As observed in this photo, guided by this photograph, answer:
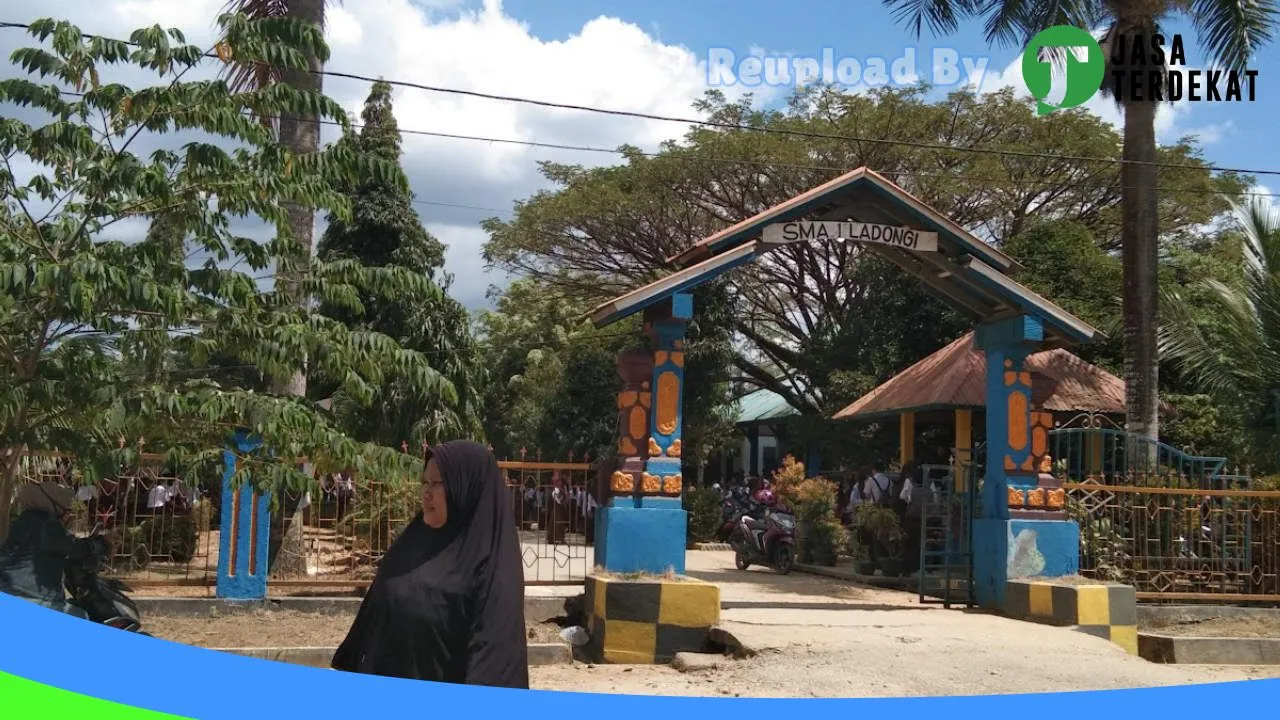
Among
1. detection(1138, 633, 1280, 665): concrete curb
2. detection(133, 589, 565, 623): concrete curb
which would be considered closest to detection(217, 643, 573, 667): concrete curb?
detection(133, 589, 565, 623): concrete curb

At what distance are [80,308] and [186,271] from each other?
0.78m

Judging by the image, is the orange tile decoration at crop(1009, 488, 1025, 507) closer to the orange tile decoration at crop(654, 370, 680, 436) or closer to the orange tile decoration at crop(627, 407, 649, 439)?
the orange tile decoration at crop(654, 370, 680, 436)

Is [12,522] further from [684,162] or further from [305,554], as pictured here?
[684,162]

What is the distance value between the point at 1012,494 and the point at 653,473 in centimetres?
336

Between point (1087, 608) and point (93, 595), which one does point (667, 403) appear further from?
point (93, 595)

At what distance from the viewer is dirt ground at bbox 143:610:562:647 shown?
27.6ft

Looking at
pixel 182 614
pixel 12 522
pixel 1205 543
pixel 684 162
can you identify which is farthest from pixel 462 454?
pixel 684 162

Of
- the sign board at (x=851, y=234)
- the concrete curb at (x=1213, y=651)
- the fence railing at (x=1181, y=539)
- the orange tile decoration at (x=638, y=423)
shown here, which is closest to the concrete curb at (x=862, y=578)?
the fence railing at (x=1181, y=539)

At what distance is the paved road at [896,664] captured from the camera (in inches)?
285

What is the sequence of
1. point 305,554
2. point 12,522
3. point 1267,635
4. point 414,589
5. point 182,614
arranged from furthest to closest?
Result: point 305,554, point 1267,635, point 182,614, point 12,522, point 414,589

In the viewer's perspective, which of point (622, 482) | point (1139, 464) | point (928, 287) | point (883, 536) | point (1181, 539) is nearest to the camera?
point (622, 482)

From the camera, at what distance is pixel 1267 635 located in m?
10.1

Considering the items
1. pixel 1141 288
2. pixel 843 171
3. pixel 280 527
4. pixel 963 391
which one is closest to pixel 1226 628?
pixel 1141 288

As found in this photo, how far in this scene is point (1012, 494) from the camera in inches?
397
